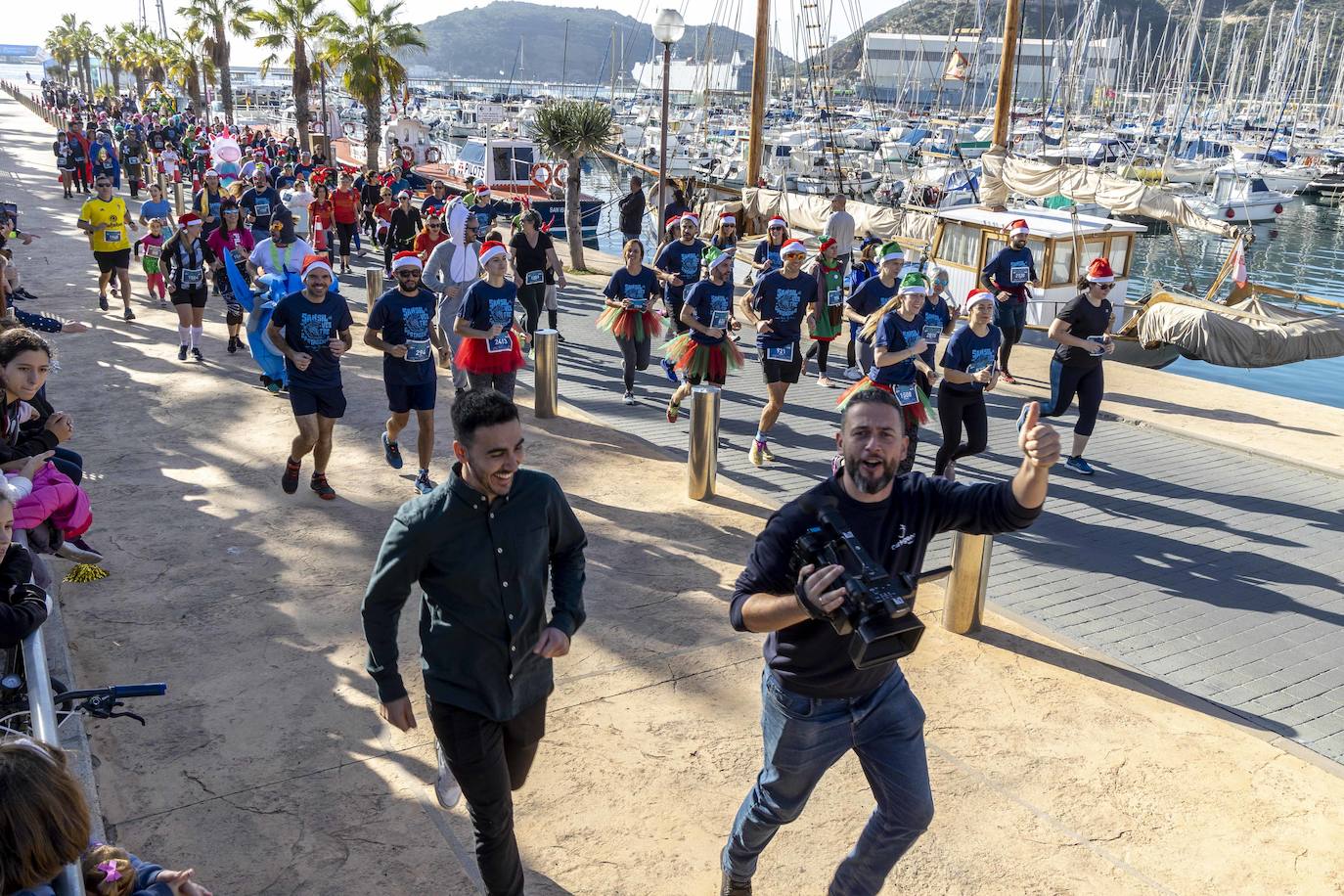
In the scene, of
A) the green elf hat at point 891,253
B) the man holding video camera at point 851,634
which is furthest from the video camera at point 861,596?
the green elf hat at point 891,253

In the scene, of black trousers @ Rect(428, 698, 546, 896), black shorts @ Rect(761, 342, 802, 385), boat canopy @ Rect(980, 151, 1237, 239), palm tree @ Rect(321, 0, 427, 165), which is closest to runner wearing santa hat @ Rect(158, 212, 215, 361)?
black shorts @ Rect(761, 342, 802, 385)

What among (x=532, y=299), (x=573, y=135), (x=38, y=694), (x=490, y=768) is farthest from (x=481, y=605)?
(x=573, y=135)

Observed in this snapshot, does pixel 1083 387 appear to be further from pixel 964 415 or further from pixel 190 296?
pixel 190 296

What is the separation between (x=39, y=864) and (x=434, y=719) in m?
1.44

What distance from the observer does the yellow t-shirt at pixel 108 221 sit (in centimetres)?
1482

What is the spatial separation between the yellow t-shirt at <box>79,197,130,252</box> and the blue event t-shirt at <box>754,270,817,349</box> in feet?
32.6

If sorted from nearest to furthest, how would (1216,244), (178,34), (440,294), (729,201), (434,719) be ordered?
(434,719) < (440,294) < (729,201) < (1216,244) < (178,34)

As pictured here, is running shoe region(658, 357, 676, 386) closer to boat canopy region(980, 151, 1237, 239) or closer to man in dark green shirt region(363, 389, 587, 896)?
man in dark green shirt region(363, 389, 587, 896)

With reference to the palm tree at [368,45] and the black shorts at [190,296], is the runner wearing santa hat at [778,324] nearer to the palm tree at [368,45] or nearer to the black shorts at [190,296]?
the black shorts at [190,296]

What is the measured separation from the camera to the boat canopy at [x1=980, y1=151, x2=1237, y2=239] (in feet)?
70.0

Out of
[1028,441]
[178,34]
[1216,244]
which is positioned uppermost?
[178,34]

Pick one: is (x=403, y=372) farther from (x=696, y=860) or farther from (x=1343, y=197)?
(x=1343, y=197)

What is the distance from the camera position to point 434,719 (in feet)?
12.2

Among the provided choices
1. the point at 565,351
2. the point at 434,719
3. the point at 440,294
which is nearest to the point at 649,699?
the point at 434,719
